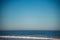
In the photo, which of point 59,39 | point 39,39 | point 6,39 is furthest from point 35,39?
point 6,39

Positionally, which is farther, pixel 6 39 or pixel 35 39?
pixel 6 39

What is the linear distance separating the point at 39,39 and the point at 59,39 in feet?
1.14

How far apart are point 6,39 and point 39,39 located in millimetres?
701

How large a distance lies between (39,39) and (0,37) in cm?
77

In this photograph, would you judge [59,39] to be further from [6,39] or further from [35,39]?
[6,39]

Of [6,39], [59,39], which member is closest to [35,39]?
[59,39]

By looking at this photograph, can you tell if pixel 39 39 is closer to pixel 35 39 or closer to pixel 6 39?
pixel 35 39

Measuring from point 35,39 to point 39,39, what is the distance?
7 cm

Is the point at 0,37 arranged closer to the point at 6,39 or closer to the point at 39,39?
the point at 6,39

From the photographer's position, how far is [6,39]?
123cm

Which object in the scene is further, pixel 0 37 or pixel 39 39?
pixel 0 37

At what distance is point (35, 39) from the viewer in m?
1.04

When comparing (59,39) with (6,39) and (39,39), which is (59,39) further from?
(6,39)

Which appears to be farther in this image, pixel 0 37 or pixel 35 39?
pixel 0 37
